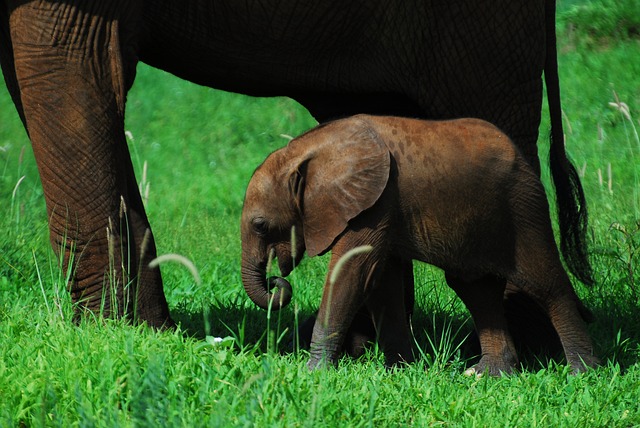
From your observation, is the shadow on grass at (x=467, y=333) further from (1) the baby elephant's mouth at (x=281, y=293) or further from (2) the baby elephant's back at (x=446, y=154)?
(2) the baby elephant's back at (x=446, y=154)

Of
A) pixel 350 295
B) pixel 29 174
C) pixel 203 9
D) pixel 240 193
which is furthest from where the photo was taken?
pixel 29 174

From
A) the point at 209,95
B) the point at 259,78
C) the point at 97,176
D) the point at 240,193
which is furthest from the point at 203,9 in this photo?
the point at 209,95

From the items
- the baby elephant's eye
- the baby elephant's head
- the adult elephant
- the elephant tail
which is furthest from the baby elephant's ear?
the elephant tail

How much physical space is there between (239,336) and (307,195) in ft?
2.94

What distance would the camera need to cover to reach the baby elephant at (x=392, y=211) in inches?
176

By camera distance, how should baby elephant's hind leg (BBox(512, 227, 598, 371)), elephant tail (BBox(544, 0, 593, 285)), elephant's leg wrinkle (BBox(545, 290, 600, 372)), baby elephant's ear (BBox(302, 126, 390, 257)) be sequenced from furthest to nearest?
elephant tail (BBox(544, 0, 593, 285)), elephant's leg wrinkle (BBox(545, 290, 600, 372)), baby elephant's hind leg (BBox(512, 227, 598, 371)), baby elephant's ear (BBox(302, 126, 390, 257))

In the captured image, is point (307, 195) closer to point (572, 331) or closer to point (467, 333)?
point (572, 331)

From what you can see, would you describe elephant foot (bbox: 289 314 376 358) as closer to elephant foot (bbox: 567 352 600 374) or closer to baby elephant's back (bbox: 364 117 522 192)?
elephant foot (bbox: 567 352 600 374)

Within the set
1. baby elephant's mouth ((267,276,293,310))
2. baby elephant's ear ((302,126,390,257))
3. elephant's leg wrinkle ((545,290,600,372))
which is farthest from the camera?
elephant's leg wrinkle ((545,290,600,372))

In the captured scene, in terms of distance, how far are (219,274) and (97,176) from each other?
2350 mm

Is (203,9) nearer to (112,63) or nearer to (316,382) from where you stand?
(112,63)

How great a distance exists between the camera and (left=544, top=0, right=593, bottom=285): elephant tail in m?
5.51

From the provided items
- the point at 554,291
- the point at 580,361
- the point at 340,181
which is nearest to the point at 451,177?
the point at 340,181

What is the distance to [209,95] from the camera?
1129cm
